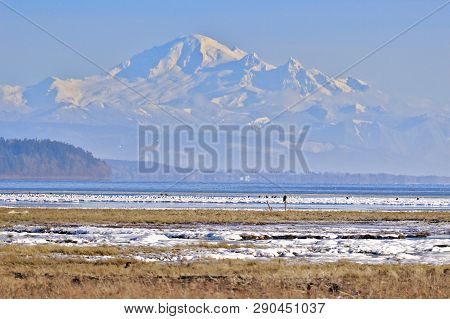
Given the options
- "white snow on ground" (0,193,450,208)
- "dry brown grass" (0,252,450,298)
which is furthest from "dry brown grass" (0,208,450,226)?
"white snow on ground" (0,193,450,208)

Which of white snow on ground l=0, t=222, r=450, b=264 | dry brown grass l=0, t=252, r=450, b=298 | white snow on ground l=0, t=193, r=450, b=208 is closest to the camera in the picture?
dry brown grass l=0, t=252, r=450, b=298

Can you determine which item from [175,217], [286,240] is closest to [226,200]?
[175,217]

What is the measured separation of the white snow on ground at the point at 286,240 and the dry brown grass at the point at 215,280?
3.04 m

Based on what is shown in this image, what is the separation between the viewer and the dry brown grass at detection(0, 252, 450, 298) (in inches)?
801

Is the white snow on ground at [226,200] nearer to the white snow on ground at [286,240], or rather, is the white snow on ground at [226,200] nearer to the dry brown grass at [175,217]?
the dry brown grass at [175,217]

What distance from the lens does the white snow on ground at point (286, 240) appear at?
100 ft

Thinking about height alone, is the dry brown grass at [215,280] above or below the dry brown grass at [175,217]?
below

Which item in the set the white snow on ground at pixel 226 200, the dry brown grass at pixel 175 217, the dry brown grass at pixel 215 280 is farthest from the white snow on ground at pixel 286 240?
the white snow on ground at pixel 226 200

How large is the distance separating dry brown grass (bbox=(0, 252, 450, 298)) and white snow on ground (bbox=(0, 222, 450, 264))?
3.04m

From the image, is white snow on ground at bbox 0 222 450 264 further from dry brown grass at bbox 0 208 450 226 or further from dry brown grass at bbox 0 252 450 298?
dry brown grass at bbox 0 208 450 226

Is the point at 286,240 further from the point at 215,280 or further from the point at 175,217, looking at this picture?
the point at 175,217

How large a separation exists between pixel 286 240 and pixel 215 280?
1582 cm
